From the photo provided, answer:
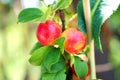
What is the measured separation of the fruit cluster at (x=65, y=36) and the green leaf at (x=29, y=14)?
3 centimetres

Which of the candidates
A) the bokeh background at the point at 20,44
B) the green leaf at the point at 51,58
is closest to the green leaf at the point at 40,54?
the green leaf at the point at 51,58

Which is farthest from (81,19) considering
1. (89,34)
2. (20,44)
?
(20,44)

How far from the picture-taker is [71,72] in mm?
666

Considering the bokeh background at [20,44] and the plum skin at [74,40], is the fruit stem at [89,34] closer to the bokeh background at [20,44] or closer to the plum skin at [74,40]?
the plum skin at [74,40]

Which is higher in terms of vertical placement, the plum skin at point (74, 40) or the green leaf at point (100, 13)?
the green leaf at point (100, 13)

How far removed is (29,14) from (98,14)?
12 cm

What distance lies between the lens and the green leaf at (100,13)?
24.4 inches

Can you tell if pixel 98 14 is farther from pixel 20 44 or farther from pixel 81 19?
pixel 20 44

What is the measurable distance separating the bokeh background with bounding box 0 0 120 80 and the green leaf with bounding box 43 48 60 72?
3.47 feet

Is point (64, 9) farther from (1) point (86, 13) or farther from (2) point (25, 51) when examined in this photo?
(2) point (25, 51)

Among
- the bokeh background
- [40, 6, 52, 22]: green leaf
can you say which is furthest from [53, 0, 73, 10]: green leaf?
the bokeh background

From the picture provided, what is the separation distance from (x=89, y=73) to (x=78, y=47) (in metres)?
0.06

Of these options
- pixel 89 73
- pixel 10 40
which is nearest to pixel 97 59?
pixel 10 40

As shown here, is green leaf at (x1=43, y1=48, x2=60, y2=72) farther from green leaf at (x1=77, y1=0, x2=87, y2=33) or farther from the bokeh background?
the bokeh background
